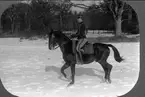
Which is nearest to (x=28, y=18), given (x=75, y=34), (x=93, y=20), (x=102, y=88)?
(x=75, y=34)

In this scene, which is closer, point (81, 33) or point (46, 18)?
point (81, 33)

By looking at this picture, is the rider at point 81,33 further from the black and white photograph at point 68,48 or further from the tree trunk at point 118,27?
the tree trunk at point 118,27

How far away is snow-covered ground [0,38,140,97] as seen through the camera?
2.97 metres

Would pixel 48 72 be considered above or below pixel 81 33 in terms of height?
below

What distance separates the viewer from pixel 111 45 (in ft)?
9.62

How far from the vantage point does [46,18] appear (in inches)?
117

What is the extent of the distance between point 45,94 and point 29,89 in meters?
0.23

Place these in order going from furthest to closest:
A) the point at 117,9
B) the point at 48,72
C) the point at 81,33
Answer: the point at 48,72
the point at 117,9
the point at 81,33

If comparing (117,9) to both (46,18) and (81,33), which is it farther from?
(46,18)

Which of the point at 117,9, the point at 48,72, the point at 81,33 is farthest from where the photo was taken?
the point at 48,72

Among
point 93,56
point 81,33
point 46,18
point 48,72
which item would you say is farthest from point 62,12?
point 48,72

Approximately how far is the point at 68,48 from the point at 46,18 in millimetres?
482

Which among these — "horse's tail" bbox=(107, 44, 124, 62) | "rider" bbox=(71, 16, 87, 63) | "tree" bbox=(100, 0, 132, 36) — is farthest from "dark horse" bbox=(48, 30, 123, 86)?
"tree" bbox=(100, 0, 132, 36)

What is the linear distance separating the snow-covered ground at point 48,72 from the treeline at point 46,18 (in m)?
0.17
